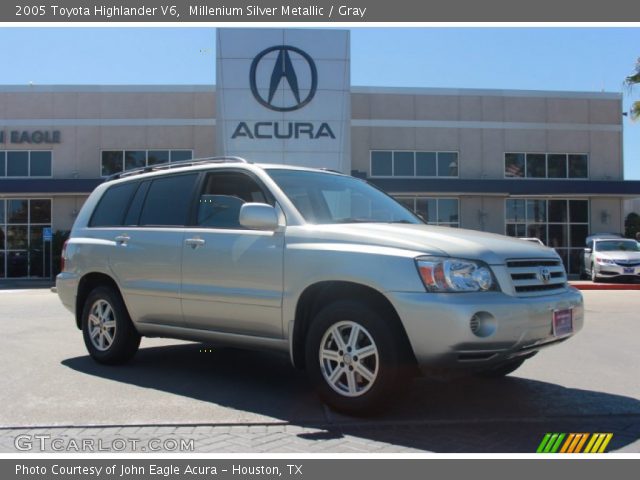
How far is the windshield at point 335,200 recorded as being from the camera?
5277mm

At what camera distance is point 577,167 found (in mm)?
29438

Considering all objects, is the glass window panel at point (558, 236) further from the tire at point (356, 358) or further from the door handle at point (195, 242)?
the tire at point (356, 358)

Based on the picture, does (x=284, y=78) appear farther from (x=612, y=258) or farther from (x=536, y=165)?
(x=612, y=258)

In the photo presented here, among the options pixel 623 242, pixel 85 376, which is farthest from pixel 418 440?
pixel 623 242

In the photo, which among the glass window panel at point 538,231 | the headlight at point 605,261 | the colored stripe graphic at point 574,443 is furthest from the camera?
the glass window panel at point 538,231

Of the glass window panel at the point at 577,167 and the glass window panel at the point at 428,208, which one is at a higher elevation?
the glass window panel at the point at 577,167

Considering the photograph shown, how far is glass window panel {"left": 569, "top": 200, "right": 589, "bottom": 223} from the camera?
28875 mm

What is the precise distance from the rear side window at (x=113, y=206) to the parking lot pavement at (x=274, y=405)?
1497 mm

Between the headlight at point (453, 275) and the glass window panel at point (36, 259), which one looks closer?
the headlight at point (453, 275)

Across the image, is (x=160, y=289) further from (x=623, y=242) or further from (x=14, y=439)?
(x=623, y=242)

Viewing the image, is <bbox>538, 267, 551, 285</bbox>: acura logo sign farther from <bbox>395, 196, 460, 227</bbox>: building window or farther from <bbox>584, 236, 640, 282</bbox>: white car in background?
<bbox>395, 196, 460, 227</bbox>: building window

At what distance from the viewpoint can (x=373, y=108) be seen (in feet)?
93.1

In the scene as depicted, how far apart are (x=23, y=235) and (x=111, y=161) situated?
496 cm

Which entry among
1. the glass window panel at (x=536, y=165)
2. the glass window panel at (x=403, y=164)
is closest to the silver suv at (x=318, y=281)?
the glass window panel at (x=403, y=164)
